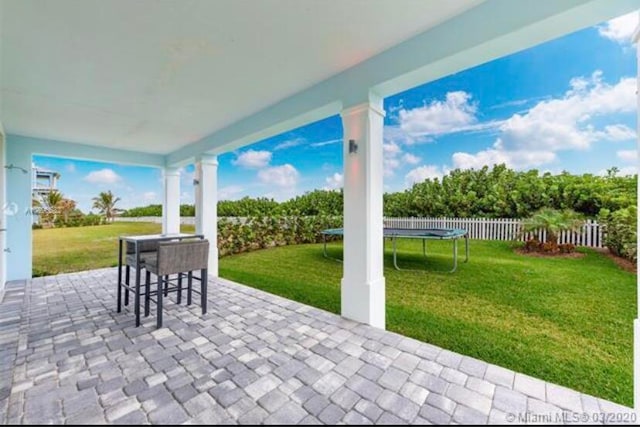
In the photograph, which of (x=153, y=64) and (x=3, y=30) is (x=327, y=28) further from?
(x=3, y=30)

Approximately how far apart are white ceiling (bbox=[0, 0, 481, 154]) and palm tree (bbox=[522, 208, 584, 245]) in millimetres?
7211

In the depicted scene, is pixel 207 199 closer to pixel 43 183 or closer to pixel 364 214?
pixel 364 214

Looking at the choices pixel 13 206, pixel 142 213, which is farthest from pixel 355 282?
pixel 142 213

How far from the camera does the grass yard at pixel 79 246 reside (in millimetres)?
6129

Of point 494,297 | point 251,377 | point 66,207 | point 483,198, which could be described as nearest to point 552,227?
point 483,198

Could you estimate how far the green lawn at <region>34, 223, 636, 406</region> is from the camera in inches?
102

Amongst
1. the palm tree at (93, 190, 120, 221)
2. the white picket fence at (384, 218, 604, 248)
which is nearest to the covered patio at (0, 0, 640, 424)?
the palm tree at (93, 190, 120, 221)

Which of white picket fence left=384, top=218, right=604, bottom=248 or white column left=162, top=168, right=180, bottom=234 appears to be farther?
white picket fence left=384, top=218, right=604, bottom=248

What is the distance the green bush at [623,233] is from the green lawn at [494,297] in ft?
1.23

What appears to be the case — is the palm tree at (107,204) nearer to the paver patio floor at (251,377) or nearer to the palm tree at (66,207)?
the palm tree at (66,207)

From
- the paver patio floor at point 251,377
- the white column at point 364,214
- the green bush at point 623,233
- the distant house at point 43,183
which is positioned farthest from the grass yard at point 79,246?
the green bush at point 623,233

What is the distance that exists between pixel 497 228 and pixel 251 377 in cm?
975

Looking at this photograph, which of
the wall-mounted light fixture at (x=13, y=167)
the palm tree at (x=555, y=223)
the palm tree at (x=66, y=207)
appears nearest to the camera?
the wall-mounted light fixture at (x=13, y=167)

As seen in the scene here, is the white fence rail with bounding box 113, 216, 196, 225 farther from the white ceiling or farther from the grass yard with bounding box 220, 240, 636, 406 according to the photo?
the white ceiling
